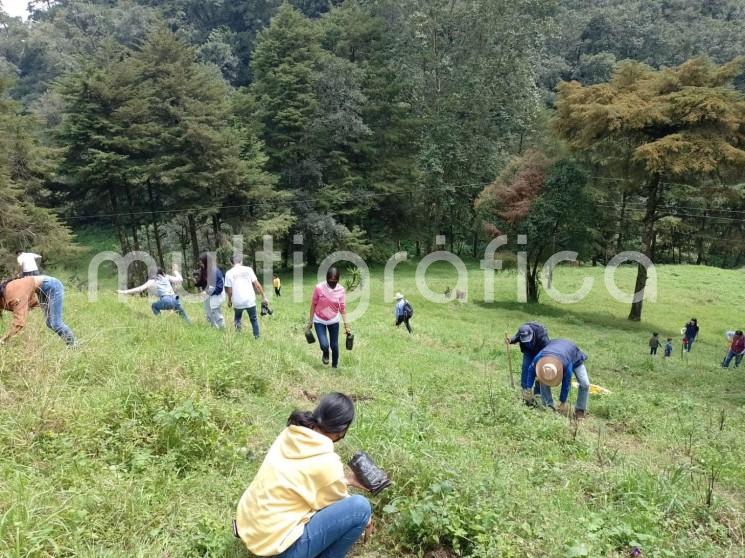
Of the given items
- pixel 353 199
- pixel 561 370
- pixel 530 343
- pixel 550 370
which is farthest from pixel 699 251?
pixel 550 370

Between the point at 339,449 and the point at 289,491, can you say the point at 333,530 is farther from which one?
the point at 339,449

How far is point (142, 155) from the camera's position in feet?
91.6

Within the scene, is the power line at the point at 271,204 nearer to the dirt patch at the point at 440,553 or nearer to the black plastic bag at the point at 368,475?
the black plastic bag at the point at 368,475

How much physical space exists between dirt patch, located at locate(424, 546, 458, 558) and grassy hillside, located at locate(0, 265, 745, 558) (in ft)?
0.19

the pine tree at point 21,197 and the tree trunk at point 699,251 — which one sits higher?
the pine tree at point 21,197

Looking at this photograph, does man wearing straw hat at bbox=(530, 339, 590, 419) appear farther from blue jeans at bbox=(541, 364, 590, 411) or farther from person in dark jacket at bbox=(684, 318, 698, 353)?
person in dark jacket at bbox=(684, 318, 698, 353)

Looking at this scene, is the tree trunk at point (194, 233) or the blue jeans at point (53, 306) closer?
the blue jeans at point (53, 306)

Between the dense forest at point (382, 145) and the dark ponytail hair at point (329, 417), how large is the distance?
2028 cm

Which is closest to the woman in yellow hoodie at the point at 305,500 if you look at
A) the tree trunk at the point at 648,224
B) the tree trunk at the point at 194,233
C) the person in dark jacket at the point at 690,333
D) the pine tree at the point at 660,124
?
the person in dark jacket at the point at 690,333

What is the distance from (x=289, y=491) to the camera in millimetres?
3053

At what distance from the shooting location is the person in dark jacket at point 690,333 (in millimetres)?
17875

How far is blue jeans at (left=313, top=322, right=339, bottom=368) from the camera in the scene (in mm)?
7836

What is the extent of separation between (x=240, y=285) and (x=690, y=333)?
16291 millimetres

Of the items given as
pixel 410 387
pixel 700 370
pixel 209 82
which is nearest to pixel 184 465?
pixel 410 387
